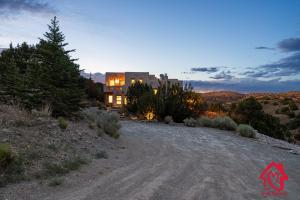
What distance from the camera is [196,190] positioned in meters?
6.56

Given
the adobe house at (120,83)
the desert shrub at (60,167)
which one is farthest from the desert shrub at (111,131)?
the adobe house at (120,83)

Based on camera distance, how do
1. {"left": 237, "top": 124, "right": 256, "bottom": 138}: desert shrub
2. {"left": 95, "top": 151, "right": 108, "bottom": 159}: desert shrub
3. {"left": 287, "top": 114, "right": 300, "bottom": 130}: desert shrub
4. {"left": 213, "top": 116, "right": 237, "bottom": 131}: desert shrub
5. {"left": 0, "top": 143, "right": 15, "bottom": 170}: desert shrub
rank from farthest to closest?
{"left": 287, "top": 114, "right": 300, "bottom": 130}: desert shrub → {"left": 213, "top": 116, "right": 237, "bottom": 131}: desert shrub → {"left": 237, "top": 124, "right": 256, "bottom": 138}: desert shrub → {"left": 95, "top": 151, "right": 108, "bottom": 159}: desert shrub → {"left": 0, "top": 143, "right": 15, "bottom": 170}: desert shrub

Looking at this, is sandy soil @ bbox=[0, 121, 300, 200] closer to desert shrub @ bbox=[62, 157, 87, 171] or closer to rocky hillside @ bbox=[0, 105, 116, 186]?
desert shrub @ bbox=[62, 157, 87, 171]

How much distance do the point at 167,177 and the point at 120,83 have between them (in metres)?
47.0

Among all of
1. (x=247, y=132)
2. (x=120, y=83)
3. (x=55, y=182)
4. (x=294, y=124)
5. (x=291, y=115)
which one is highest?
(x=120, y=83)

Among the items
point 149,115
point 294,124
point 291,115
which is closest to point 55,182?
point 149,115

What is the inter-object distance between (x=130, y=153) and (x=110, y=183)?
4055 mm

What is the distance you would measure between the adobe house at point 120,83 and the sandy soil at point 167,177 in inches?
1562

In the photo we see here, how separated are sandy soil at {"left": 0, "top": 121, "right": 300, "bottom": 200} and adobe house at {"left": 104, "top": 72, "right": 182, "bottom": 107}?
39.7m

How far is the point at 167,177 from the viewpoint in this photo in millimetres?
7512

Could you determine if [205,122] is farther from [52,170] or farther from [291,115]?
[291,115]

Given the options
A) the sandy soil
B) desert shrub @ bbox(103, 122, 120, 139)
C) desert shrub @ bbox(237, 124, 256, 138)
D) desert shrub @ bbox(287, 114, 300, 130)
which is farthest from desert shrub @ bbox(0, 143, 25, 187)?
desert shrub @ bbox(287, 114, 300, 130)

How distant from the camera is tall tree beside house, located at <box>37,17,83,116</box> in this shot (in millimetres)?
15133

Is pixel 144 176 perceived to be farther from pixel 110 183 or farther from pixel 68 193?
pixel 68 193
